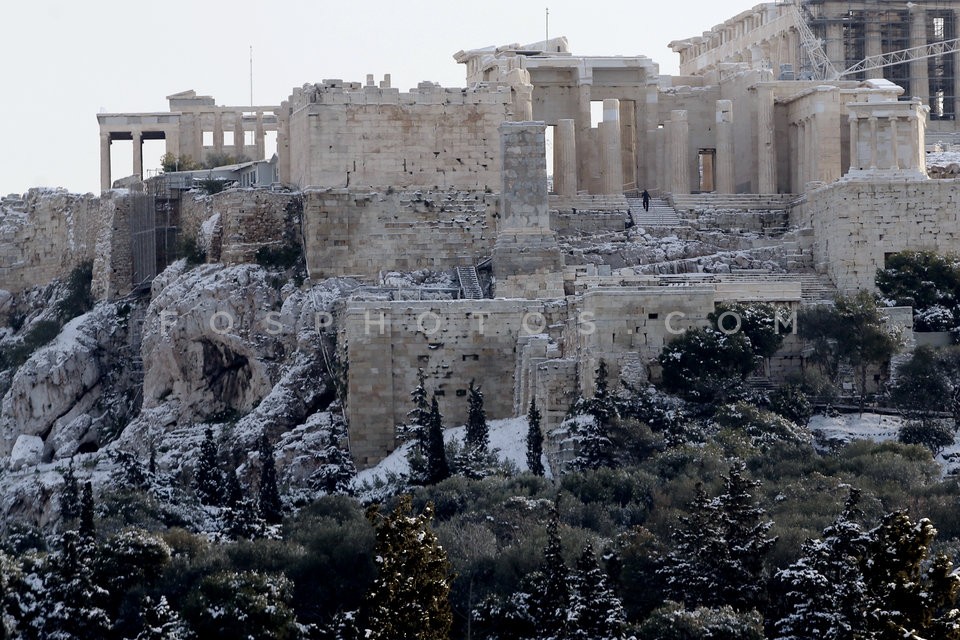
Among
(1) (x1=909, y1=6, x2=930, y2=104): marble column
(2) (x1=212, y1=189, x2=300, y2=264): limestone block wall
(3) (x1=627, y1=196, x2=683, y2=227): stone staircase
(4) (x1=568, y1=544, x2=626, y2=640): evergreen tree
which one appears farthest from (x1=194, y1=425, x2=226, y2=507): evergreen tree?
(1) (x1=909, y1=6, x2=930, y2=104): marble column

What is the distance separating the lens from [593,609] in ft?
160

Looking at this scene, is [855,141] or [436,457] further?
[855,141]

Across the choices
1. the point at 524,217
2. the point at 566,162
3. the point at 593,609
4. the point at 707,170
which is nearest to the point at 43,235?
the point at 566,162

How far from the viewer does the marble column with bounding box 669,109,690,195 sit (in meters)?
76.8

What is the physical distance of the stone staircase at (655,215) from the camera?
7444cm

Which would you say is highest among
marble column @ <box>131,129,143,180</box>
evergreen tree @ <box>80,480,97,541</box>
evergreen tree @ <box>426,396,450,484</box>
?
marble column @ <box>131,129,143,180</box>

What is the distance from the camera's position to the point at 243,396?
232ft

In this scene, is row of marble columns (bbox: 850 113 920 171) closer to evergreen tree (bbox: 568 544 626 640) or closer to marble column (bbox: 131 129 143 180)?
evergreen tree (bbox: 568 544 626 640)

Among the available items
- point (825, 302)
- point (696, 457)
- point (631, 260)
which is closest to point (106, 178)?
point (631, 260)

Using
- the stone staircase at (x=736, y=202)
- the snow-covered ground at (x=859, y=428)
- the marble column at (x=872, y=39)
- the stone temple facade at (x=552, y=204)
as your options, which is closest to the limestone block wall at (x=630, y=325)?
the stone temple facade at (x=552, y=204)

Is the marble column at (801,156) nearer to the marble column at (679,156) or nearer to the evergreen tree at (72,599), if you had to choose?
the marble column at (679,156)

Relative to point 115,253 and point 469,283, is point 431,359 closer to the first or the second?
point 469,283

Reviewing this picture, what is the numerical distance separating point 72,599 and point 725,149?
30.5 meters

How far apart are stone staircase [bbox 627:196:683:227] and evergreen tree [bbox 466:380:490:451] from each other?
11.7 metres
